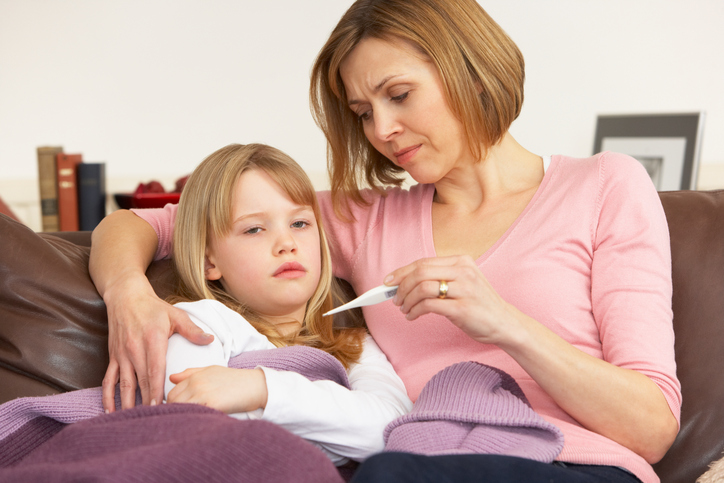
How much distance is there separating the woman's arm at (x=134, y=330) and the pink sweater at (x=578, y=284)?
45cm

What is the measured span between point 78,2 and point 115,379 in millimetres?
2049

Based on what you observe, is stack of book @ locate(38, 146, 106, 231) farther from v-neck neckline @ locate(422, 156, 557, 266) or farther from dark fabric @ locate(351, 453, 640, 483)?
dark fabric @ locate(351, 453, 640, 483)

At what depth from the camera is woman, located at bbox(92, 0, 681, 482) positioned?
99 cm

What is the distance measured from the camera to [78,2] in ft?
8.36

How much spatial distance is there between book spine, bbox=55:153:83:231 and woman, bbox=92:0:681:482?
1011 mm

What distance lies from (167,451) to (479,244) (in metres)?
0.77

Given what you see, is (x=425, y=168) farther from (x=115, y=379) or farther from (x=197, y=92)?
(x=197, y=92)

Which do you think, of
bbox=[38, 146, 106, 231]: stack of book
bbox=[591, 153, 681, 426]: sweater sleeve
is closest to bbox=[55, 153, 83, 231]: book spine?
bbox=[38, 146, 106, 231]: stack of book

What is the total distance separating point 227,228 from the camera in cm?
129

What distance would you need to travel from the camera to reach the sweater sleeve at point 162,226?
1.42 m

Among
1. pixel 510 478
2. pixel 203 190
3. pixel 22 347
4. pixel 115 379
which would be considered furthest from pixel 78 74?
pixel 510 478

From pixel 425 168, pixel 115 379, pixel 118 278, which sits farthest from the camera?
pixel 425 168

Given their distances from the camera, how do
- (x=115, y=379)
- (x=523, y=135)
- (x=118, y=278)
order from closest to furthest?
(x=115, y=379), (x=118, y=278), (x=523, y=135)

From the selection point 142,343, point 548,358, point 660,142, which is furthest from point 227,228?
point 660,142
